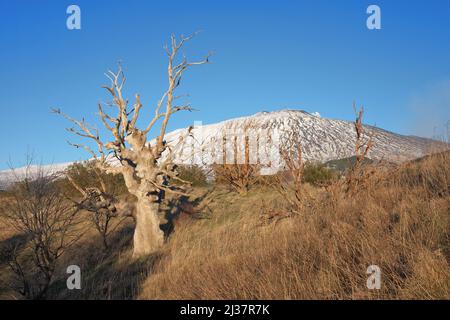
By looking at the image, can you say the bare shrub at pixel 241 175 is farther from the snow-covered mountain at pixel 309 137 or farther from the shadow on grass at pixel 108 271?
the snow-covered mountain at pixel 309 137

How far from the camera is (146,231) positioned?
11094 mm

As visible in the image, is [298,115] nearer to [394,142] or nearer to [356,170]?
[394,142]

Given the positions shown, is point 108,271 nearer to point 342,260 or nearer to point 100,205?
point 100,205

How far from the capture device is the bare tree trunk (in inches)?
427

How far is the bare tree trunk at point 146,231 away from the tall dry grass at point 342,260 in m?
2.85

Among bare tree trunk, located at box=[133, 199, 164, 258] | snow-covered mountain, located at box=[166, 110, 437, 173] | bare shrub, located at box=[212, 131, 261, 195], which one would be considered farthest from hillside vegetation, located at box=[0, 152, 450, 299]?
snow-covered mountain, located at box=[166, 110, 437, 173]

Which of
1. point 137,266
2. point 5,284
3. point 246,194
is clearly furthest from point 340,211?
point 246,194

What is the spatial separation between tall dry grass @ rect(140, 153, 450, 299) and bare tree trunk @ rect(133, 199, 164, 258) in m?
2.85

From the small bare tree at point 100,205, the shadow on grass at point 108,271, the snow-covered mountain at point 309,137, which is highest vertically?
the snow-covered mountain at point 309,137

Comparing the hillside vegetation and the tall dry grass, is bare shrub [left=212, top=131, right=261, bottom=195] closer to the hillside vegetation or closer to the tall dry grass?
the hillside vegetation

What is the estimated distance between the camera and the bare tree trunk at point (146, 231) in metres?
10.8

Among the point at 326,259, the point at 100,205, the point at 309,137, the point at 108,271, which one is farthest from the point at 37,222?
the point at 309,137

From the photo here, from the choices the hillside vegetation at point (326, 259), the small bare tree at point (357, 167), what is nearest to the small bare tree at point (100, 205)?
the hillside vegetation at point (326, 259)

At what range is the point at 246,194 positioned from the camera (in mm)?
17047
